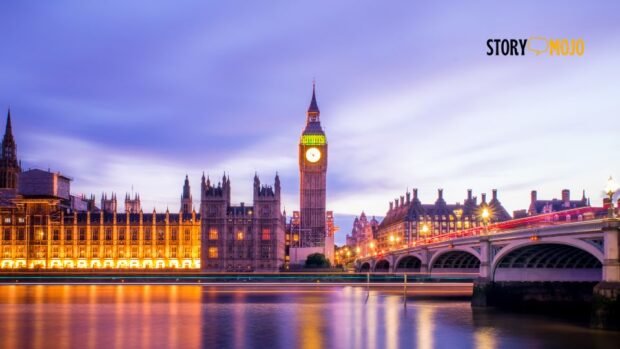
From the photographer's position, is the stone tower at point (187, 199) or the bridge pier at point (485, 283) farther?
the stone tower at point (187, 199)

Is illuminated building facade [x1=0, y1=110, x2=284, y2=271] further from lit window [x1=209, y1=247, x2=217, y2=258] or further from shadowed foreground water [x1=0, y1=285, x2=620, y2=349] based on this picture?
shadowed foreground water [x1=0, y1=285, x2=620, y2=349]

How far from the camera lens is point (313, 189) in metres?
185

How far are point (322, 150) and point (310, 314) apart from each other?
137228 mm

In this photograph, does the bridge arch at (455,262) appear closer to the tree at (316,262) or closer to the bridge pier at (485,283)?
the bridge pier at (485,283)

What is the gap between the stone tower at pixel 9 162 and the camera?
592ft

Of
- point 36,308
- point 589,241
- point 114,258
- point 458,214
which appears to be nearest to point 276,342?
point 589,241

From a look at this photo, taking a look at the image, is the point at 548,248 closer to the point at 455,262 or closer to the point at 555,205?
the point at 455,262

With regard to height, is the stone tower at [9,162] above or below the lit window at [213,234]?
above

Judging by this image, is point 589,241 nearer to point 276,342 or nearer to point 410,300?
point 276,342

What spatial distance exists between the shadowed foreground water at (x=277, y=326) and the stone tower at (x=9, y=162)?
125m

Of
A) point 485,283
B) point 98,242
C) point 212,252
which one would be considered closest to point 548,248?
point 485,283

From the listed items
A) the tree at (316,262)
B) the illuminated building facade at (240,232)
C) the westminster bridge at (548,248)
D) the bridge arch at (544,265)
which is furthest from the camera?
the illuminated building facade at (240,232)

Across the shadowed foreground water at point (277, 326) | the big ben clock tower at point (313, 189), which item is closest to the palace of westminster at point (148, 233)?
the big ben clock tower at point (313, 189)

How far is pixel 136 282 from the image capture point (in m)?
112
